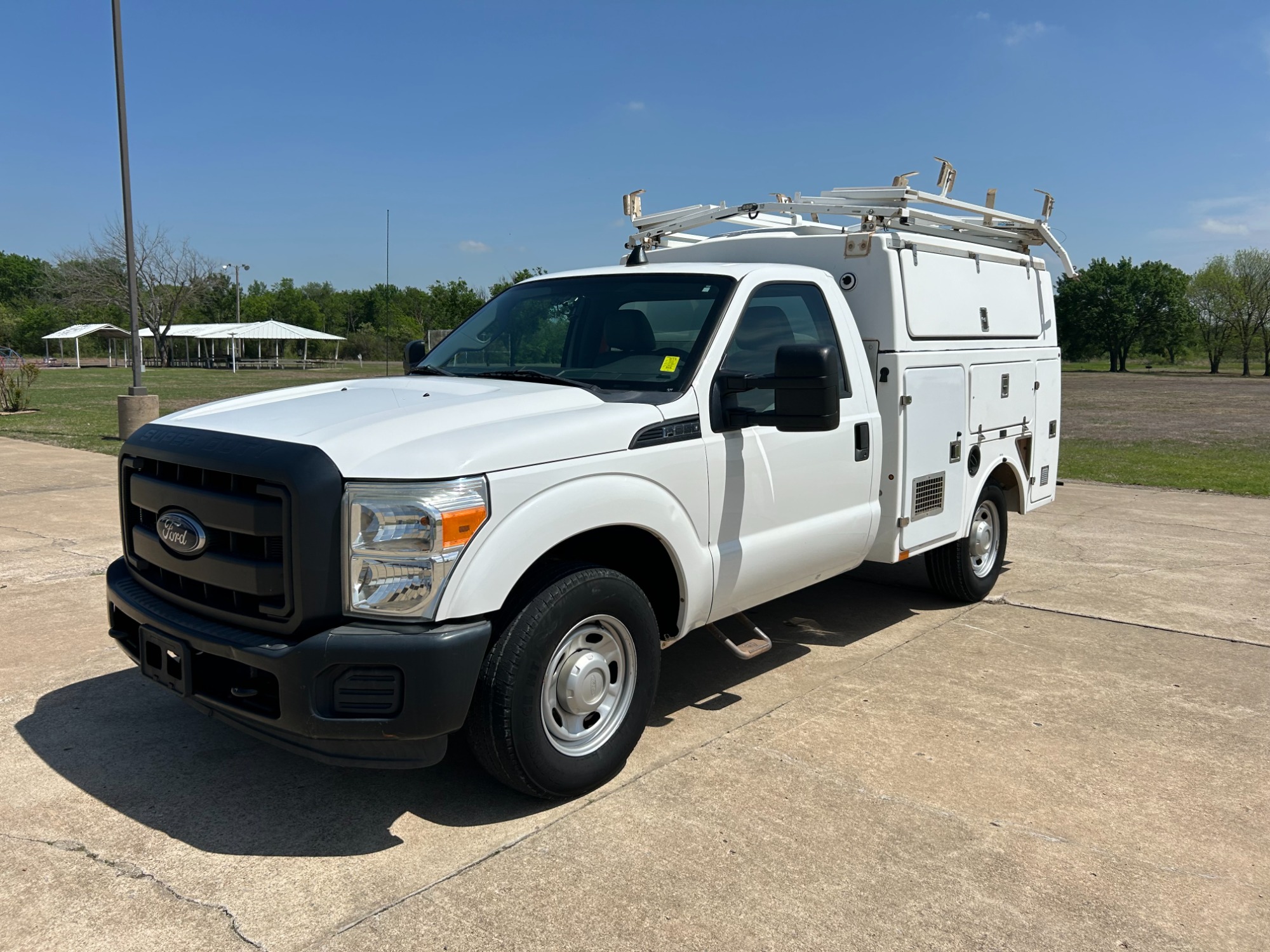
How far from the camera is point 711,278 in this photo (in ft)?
14.9

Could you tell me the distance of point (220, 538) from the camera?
135 inches

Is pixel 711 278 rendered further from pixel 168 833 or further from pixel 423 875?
pixel 168 833

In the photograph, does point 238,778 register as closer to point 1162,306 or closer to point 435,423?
point 435,423

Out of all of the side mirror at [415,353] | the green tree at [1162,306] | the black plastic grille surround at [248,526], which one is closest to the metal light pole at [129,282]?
the side mirror at [415,353]

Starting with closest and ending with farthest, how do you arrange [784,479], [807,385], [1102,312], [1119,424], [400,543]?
[400,543], [807,385], [784,479], [1119,424], [1102,312]

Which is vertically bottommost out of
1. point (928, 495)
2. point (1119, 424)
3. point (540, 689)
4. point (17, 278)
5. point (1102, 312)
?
point (540, 689)

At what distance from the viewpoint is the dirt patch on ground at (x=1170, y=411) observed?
22.4 metres

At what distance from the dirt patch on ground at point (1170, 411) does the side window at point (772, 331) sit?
1814cm

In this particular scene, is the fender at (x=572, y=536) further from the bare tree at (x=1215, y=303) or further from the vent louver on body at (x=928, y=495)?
the bare tree at (x=1215, y=303)

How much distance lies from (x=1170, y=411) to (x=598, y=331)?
32385 mm

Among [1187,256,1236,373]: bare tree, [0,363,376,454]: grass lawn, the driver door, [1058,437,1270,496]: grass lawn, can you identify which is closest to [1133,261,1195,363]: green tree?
[1187,256,1236,373]: bare tree

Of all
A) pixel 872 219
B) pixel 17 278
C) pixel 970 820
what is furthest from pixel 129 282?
pixel 17 278

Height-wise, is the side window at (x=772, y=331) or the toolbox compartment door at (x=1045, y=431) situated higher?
the side window at (x=772, y=331)

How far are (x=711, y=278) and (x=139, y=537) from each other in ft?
8.65
